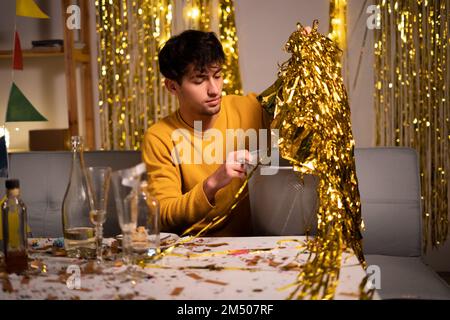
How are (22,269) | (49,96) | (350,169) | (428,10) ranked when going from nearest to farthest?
(22,269), (350,169), (428,10), (49,96)

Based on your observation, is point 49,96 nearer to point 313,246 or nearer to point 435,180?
point 435,180

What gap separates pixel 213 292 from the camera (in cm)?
102

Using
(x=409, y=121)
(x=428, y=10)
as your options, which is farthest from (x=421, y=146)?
(x=428, y=10)

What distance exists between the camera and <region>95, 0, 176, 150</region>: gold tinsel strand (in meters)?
3.17

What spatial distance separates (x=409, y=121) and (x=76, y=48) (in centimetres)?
176

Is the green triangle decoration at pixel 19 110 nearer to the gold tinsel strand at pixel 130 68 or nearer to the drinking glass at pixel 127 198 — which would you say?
the gold tinsel strand at pixel 130 68

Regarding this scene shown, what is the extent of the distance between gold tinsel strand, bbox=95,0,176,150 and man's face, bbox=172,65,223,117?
3.88 feet

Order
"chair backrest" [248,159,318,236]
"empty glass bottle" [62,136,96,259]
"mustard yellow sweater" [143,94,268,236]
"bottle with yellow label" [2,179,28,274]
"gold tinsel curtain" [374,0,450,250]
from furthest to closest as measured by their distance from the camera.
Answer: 1. "gold tinsel curtain" [374,0,450,250]
2. "mustard yellow sweater" [143,94,268,236]
3. "chair backrest" [248,159,318,236]
4. "empty glass bottle" [62,136,96,259]
5. "bottle with yellow label" [2,179,28,274]

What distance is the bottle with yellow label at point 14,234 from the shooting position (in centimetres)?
122

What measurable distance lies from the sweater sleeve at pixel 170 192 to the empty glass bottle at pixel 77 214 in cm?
36

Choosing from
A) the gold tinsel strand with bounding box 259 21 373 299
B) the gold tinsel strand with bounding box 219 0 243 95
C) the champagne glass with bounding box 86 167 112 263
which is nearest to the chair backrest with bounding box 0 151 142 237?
the gold tinsel strand with bounding box 259 21 373 299

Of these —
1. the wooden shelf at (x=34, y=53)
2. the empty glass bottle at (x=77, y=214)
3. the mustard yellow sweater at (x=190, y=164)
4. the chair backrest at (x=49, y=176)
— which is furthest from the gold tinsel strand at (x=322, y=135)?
the wooden shelf at (x=34, y=53)

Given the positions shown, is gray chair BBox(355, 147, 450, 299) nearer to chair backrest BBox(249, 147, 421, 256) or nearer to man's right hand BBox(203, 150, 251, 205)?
chair backrest BBox(249, 147, 421, 256)

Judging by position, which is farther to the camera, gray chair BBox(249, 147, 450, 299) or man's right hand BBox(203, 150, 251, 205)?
gray chair BBox(249, 147, 450, 299)
